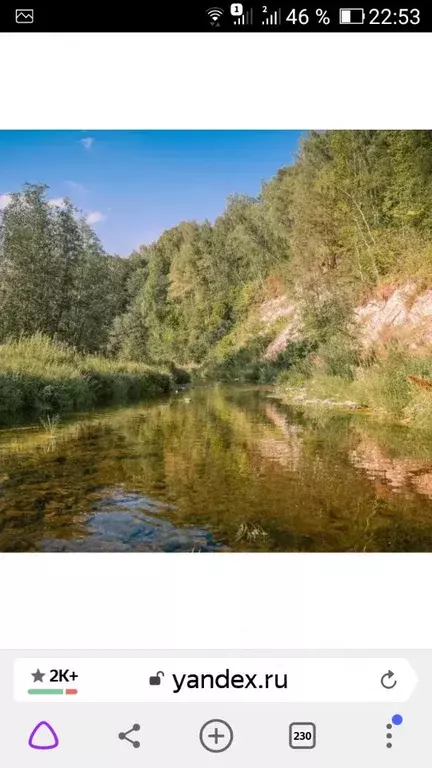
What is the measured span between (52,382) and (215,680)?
553 inches

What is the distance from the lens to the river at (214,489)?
488 centimetres

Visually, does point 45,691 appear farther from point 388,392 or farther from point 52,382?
point 52,382

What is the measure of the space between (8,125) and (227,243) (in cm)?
3324

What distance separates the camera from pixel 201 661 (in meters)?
2.41

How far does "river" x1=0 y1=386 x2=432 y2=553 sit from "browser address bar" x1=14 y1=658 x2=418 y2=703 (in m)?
2.22

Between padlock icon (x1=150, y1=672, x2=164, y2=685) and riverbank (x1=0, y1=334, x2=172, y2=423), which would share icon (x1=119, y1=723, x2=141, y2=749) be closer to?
padlock icon (x1=150, y1=672, x2=164, y2=685)

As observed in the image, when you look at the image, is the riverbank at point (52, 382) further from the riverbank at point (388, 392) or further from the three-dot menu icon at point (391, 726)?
the three-dot menu icon at point (391, 726)
